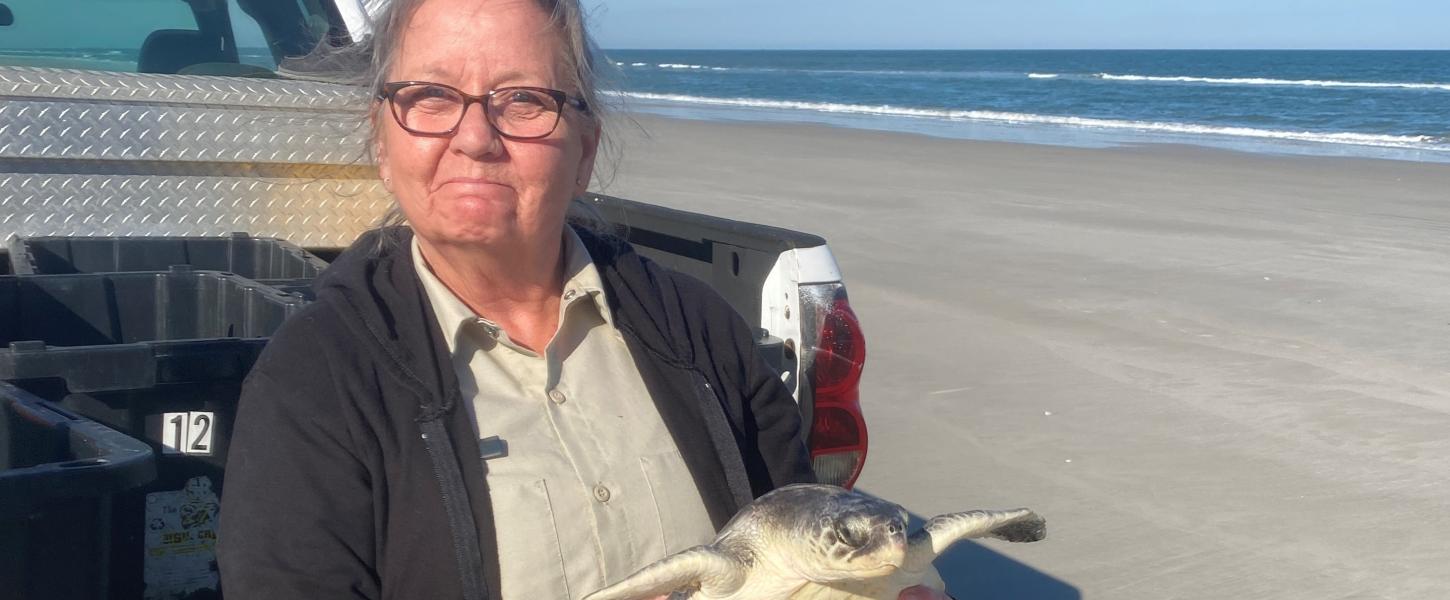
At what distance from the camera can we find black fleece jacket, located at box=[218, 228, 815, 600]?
5.27 feet

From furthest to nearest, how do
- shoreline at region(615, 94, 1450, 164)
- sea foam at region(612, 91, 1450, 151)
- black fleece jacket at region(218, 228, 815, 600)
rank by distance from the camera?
sea foam at region(612, 91, 1450, 151) < shoreline at region(615, 94, 1450, 164) < black fleece jacket at region(218, 228, 815, 600)

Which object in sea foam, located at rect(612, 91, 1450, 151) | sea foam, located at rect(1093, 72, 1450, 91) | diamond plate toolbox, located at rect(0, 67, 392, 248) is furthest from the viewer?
sea foam, located at rect(1093, 72, 1450, 91)

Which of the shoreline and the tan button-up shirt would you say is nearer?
the tan button-up shirt

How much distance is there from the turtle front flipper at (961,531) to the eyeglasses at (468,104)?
2.62 ft

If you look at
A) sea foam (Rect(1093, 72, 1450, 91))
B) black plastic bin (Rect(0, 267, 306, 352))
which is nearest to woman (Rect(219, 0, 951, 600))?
black plastic bin (Rect(0, 267, 306, 352))

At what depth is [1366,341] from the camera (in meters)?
7.48

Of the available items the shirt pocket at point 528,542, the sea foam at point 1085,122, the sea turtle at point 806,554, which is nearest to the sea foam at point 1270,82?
the sea foam at point 1085,122

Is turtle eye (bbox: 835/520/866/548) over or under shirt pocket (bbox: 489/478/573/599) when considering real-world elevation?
over

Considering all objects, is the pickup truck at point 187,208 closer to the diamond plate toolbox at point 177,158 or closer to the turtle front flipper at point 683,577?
the diamond plate toolbox at point 177,158

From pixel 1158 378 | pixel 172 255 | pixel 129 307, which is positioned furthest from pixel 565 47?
pixel 1158 378

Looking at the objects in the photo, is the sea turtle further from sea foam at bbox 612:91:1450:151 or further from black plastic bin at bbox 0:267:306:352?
sea foam at bbox 612:91:1450:151

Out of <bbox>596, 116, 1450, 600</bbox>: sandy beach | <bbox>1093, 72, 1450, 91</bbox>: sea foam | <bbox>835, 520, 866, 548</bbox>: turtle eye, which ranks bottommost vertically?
<bbox>596, 116, 1450, 600</bbox>: sandy beach

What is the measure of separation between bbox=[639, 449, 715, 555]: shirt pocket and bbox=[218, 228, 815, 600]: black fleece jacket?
19mm

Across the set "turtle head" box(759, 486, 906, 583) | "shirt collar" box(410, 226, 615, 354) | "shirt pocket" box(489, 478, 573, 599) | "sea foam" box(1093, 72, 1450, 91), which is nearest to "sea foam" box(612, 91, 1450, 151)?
"sea foam" box(1093, 72, 1450, 91)
